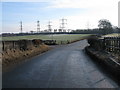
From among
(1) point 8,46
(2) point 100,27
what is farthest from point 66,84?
(2) point 100,27

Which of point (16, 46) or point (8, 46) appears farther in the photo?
point (16, 46)

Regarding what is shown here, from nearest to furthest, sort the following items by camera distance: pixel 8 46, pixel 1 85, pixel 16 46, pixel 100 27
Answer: pixel 1 85, pixel 8 46, pixel 16 46, pixel 100 27

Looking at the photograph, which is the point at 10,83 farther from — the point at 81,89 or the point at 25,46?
the point at 25,46

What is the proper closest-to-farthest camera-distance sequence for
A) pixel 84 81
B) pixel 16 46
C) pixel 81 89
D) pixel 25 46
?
pixel 81 89 → pixel 84 81 → pixel 16 46 → pixel 25 46

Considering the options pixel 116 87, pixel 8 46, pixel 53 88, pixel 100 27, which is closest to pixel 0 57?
pixel 8 46

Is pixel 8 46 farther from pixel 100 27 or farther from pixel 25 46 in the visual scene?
A: pixel 100 27

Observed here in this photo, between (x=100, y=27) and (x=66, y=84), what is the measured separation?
15971 cm

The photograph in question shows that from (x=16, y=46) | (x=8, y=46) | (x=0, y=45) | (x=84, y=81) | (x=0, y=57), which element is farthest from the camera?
(x=16, y=46)

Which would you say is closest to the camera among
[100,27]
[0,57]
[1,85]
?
[1,85]

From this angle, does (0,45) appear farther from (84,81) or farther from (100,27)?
(100,27)

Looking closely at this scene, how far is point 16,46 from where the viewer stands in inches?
1030

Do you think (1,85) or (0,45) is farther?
(0,45)

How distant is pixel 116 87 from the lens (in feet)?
28.0

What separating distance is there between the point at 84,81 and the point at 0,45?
1296 centimetres
